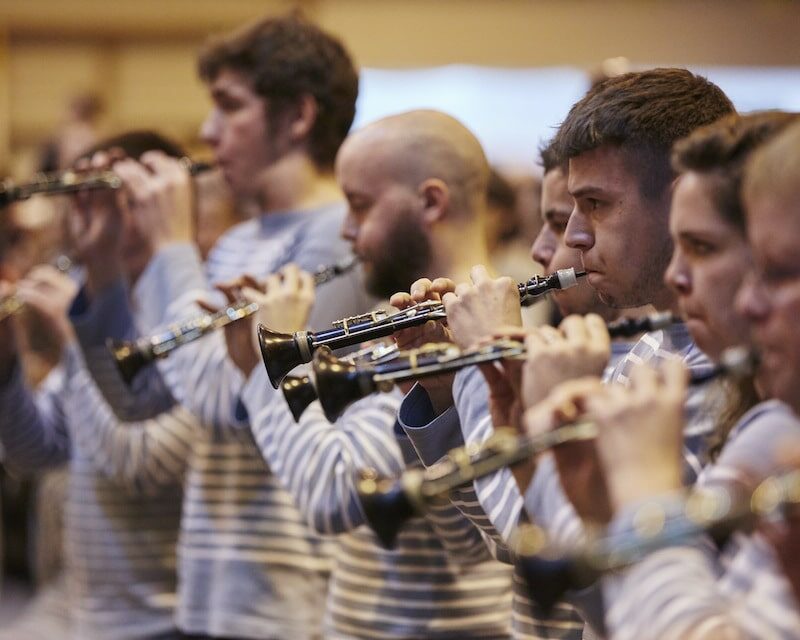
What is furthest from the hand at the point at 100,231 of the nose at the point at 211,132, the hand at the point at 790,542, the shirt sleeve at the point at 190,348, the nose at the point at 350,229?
the hand at the point at 790,542

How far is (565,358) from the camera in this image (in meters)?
1.50

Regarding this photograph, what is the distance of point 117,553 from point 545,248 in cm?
165

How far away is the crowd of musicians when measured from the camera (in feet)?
4.19

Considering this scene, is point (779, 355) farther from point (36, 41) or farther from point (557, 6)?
point (36, 41)

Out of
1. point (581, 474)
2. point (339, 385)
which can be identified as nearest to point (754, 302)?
point (581, 474)

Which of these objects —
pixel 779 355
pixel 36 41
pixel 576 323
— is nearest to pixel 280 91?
pixel 576 323

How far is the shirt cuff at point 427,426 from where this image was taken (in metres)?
2.00

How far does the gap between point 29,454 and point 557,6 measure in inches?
184

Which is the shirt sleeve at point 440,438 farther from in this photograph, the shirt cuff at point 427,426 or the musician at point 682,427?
the musician at point 682,427

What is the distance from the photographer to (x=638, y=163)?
1.84 meters

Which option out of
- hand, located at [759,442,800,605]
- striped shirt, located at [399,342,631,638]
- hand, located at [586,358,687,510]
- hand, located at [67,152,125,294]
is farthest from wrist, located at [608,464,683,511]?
hand, located at [67,152,125,294]

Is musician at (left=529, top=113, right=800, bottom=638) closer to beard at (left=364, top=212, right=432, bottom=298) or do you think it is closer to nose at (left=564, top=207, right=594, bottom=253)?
nose at (left=564, top=207, right=594, bottom=253)

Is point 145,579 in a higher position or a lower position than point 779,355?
lower

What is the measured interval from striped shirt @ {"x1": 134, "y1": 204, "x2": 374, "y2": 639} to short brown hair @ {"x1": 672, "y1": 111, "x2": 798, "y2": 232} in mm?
1374
